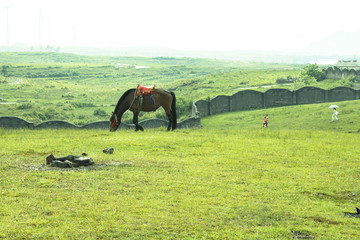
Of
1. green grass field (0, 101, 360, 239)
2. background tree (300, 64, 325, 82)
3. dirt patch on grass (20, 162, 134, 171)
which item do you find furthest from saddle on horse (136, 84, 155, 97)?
background tree (300, 64, 325, 82)

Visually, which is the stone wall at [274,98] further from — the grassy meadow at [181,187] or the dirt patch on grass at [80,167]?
the dirt patch on grass at [80,167]

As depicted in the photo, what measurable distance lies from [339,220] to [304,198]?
79.7 inches

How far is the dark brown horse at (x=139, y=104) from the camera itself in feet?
99.4

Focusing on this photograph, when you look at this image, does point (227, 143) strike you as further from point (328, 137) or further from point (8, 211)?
point (8, 211)

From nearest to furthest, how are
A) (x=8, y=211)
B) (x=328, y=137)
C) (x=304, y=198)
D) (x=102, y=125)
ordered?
(x=8, y=211) → (x=304, y=198) → (x=328, y=137) → (x=102, y=125)

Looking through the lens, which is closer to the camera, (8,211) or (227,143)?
(8,211)

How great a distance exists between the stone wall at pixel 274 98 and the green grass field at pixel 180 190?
93.5 ft

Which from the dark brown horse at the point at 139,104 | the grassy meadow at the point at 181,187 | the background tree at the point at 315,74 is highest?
the background tree at the point at 315,74

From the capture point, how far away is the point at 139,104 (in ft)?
100

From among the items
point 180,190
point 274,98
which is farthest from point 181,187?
point 274,98

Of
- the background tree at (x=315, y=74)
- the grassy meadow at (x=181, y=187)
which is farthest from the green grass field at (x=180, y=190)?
the background tree at (x=315, y=74)

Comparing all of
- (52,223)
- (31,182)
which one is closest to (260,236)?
(52,223)

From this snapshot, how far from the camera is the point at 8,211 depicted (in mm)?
11938

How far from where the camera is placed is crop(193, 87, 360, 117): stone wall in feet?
177
